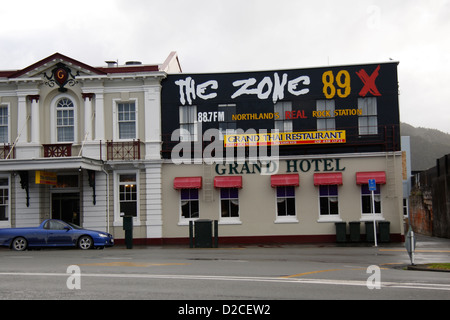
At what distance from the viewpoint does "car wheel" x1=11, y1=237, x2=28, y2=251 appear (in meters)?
22.9

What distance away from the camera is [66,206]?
27.5 metres

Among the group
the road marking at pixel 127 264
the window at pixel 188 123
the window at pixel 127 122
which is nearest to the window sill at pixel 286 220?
the window at pixel 188 123

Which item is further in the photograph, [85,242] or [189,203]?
[189,203]

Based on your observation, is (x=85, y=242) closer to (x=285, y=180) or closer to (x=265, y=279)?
(x=285, y=180)

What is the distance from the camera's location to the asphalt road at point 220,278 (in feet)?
33.4

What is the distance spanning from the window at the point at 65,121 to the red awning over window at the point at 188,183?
5705mm

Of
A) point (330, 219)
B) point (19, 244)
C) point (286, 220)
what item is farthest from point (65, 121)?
point (330, 219)

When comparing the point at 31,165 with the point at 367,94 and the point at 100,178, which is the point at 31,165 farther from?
the point at 367,94

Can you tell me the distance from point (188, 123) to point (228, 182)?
3475mm

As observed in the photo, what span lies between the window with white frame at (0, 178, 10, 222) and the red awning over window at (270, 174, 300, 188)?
41.8ft

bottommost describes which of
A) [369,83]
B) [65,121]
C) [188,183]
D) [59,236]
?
[59,236]

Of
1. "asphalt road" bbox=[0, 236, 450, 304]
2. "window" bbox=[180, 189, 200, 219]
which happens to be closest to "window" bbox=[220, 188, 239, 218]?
"window" bbox=[180, 189, 200, 219]
